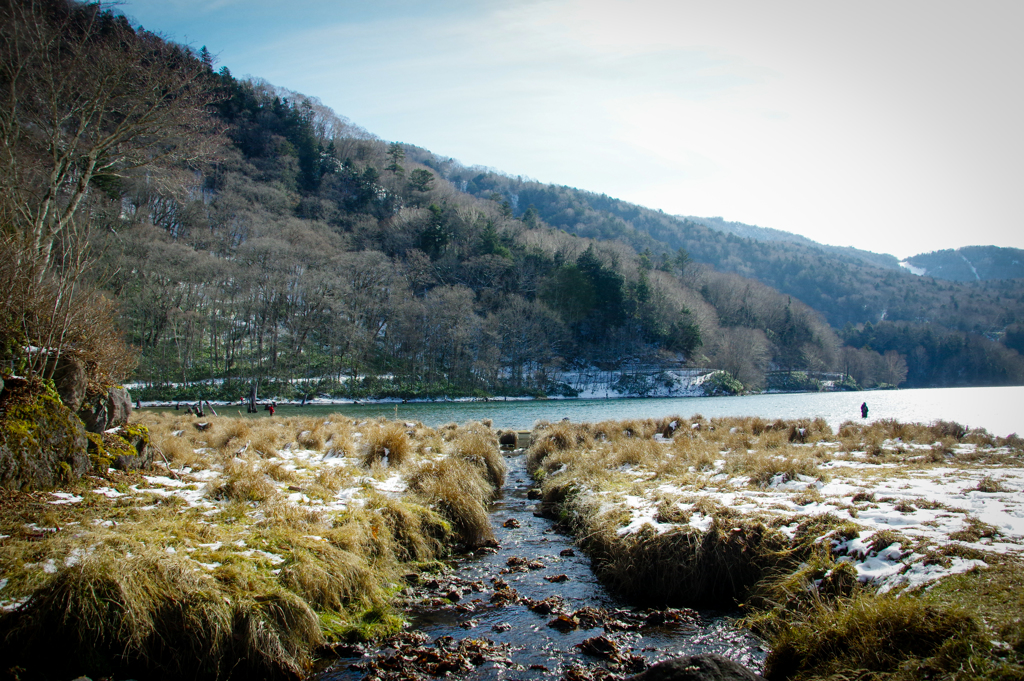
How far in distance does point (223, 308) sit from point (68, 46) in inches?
1660

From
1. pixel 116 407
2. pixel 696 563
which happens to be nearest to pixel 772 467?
pixel 696 563

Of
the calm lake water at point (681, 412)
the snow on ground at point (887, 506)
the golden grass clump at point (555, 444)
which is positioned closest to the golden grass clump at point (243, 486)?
the snow on ground at point (887, 506)

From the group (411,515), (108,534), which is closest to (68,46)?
(108,534)

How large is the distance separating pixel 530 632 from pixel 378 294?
5661cm

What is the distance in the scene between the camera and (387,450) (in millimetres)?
11914

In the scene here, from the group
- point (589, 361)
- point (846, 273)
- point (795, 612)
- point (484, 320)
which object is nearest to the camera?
A: point (795, 612)

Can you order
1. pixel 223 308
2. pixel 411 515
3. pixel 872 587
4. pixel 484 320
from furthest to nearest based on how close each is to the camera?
pixel 484 320, pixel 223 308, pixel 411 515, pixel 872 587

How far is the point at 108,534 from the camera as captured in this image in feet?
16.7

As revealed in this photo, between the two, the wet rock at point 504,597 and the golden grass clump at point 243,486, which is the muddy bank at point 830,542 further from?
the golden grass clump at point 243,486

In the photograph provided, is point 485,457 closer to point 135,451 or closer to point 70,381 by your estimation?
point 135,451

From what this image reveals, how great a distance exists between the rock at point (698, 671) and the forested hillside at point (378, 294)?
8657 mm

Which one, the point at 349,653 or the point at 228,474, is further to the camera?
the point at 228,474

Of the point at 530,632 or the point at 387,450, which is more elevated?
the point at 387,450

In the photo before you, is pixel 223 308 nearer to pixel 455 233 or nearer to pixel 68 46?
pixel 455 233
